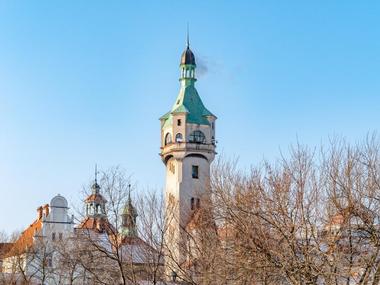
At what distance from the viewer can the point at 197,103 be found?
3339 inches

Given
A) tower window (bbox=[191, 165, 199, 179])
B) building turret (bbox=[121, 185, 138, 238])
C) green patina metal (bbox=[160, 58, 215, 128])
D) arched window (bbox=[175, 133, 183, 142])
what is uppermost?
green patina metal (bbox=[160, 58, 215, 128])

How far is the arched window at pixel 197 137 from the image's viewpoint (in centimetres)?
8169

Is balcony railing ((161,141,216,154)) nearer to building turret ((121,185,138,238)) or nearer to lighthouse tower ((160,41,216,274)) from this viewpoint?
lighthouse tower ((160,41,216,274))

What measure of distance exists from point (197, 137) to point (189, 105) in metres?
4.12

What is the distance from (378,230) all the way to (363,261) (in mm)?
1144

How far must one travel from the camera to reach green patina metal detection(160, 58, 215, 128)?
82750 mm

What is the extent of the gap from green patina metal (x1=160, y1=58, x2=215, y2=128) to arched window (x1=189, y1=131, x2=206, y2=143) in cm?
112

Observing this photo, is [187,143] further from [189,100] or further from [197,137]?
[189,100]

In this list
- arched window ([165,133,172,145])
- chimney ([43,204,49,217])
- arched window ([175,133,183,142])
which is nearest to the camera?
chimney ([43,204,49,217])

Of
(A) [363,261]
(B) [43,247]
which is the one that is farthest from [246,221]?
(B) [43,247]

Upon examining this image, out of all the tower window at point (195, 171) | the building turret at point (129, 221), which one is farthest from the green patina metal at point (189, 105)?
the building turret at point (129, 221)

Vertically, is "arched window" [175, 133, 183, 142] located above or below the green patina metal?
below

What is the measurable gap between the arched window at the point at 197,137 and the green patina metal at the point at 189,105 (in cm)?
112

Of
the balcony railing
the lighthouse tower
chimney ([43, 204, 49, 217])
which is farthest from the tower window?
chimney ([43, 204, 49, 217])
